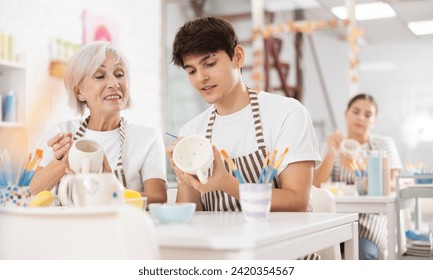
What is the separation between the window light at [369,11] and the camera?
415 centimetres

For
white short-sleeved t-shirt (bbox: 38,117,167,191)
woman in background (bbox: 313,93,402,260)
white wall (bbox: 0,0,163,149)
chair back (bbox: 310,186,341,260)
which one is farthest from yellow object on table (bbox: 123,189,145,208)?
white wall (bbox: 0,0,163,149)

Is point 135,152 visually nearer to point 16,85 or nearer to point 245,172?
point 245,172

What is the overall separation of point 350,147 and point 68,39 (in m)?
1.86

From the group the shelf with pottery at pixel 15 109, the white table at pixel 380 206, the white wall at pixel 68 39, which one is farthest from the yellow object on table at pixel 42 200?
the white wall at pixel 68 39

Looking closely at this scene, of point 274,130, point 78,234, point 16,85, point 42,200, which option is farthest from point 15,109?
point 78,234

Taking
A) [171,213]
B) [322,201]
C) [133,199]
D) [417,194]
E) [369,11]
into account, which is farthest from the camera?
[369,11]

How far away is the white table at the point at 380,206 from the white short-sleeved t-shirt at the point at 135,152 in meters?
0.99

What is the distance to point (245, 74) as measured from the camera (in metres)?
4.76

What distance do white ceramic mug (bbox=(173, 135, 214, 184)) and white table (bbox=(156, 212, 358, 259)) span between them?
107 mm

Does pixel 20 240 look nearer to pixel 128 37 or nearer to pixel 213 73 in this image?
pixel 213 73

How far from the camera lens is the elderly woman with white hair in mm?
1752

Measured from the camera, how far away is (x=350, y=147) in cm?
293
